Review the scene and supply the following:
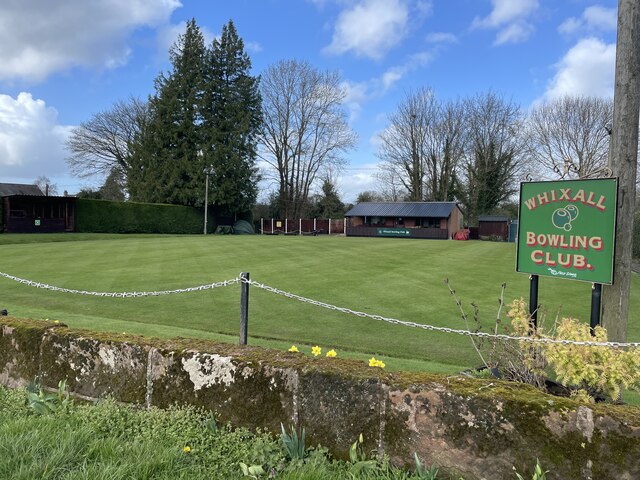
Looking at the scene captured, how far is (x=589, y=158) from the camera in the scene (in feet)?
144

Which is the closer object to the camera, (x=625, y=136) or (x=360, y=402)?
(x=360, y=402)

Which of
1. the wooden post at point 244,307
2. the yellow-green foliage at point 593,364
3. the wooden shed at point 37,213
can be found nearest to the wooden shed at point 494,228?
the wooden shed at point 37,213

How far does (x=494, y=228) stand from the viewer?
1914 inches

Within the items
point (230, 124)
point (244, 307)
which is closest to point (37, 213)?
point (230, 124)

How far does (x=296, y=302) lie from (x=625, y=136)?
268 inches

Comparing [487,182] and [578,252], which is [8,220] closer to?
[578,252]

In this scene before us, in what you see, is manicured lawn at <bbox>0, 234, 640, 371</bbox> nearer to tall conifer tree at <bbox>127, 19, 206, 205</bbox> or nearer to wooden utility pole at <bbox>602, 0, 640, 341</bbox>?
wooden utility pole at <bbox>602, 0, 640, 341</bbox>

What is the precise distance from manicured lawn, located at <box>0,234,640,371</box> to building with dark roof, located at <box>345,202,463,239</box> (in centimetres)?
3076

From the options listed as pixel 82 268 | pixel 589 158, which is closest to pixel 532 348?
pixel 82 268

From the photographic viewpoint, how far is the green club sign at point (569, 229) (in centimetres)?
416

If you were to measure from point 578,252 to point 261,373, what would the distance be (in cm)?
340

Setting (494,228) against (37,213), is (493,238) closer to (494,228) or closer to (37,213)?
(494,228)

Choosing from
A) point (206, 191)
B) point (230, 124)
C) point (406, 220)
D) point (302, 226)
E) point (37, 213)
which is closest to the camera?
point (37, 213)

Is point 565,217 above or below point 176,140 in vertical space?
below
